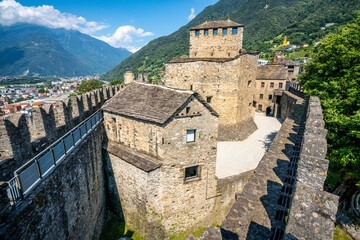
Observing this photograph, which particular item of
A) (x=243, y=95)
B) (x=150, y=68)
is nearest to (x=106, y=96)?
(x=243, y=95)

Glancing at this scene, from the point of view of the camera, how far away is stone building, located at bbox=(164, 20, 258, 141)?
A: 18.0 meters

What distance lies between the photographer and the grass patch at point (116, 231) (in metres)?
12.0

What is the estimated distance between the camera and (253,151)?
57.6ft

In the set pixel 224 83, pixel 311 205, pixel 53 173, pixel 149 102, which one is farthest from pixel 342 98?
pixel 53 173

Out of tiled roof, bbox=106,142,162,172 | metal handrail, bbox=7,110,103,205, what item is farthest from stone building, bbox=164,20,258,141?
metal handrail, bbox=7,110,103,205

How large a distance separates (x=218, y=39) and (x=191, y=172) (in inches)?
618

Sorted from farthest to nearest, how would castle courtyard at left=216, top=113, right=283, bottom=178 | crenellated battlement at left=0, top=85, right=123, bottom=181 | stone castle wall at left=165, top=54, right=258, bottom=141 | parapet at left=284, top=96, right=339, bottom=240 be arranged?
1. stone castle wall at left=165, top=54, right=258, bottom=141
2. castle courtyard at left=216, top=113, right=283, bottom=178
3. crenellated battlement at left=0, top=85, right=123, bottom=181
4. parapet at left=284, top=96, right=339, bottom=240

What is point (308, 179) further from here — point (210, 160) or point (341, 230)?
point (341, 230)

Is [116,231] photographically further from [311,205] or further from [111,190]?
[311,205]

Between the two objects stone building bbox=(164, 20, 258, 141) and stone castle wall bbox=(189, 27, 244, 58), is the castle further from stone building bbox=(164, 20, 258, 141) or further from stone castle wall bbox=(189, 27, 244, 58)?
stone castle wall bbox=(189, 27, 244, 58)

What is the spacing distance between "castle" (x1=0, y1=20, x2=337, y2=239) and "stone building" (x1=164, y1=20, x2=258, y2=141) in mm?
222

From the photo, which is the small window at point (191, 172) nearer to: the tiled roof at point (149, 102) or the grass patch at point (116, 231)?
the tiled roof at point (149, 102)

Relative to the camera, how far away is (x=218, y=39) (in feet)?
66.7

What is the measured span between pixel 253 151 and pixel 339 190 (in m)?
6.86
